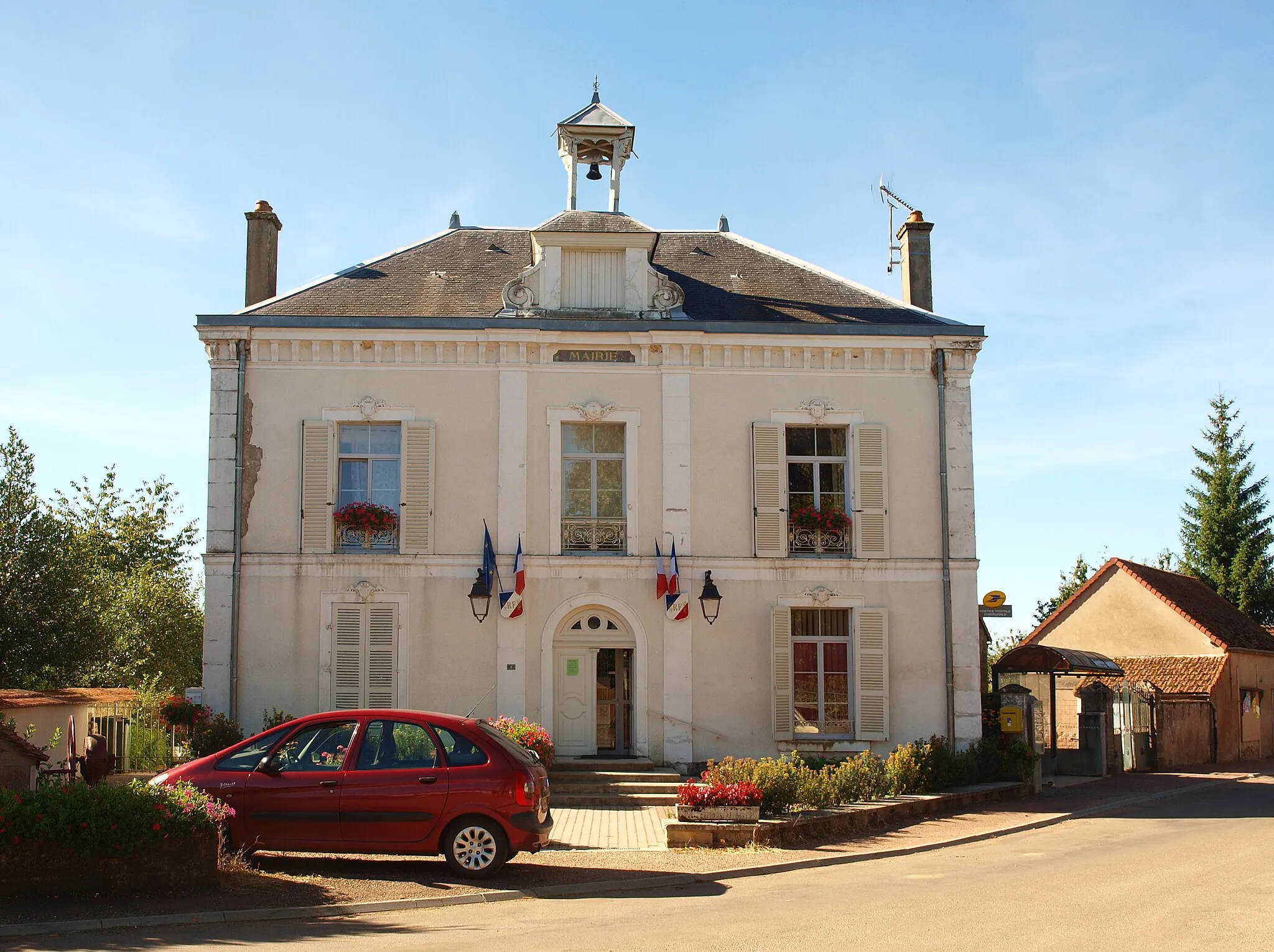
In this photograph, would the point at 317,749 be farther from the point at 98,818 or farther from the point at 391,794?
the point at 98,818

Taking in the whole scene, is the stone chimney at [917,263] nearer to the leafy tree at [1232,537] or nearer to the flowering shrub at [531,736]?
the flowering shrub at [531,736]

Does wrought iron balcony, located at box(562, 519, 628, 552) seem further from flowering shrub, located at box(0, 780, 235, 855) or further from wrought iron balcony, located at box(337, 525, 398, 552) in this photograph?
flowering shrub, located at box(0, 780, 235, 855)

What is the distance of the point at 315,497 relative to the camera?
17.5 metres

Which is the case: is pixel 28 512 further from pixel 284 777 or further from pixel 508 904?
pixel 508 904

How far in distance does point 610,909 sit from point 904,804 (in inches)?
260

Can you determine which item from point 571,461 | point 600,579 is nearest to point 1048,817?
point 600,579

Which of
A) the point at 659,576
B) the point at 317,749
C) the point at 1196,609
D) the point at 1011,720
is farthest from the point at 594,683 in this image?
the point at 1196,609

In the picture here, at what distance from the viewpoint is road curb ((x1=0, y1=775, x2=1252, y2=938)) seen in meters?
8.25

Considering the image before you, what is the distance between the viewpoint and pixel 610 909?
30.0 ft

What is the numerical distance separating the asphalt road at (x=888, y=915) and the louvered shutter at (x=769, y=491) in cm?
624

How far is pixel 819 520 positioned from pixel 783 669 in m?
2.22

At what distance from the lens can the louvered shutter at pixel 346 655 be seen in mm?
17234

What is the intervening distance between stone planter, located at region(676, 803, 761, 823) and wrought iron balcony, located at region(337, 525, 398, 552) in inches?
274

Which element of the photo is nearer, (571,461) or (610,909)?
(610,909)
